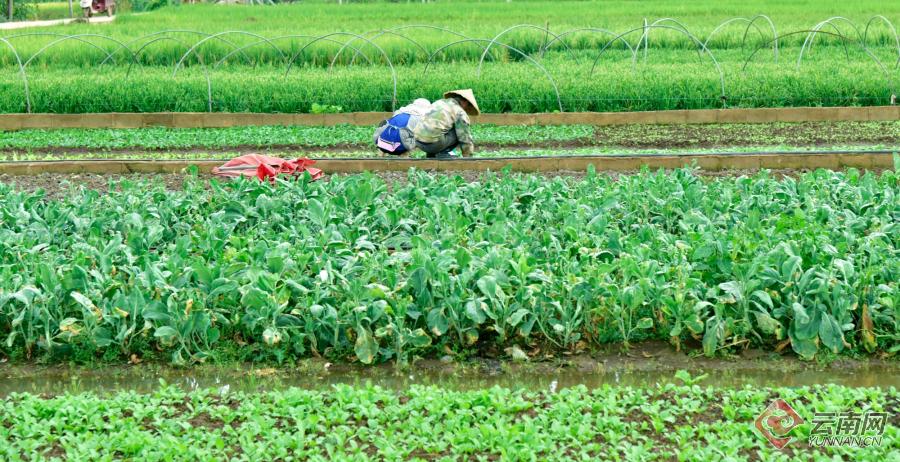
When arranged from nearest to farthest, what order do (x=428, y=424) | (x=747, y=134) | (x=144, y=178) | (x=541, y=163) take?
(x=428, y=424)
(x=144, y=178)
(x=541, y=163)
(x=747, y=134)

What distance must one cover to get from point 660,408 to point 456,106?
579cm

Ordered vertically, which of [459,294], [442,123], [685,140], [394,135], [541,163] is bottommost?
[685,140]

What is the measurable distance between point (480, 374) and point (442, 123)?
5.04m

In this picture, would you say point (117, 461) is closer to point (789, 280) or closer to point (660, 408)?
point (660, 408)

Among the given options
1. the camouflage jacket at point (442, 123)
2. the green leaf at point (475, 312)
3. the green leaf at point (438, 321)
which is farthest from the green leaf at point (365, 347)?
→ the camouflage jacket at point (442, 123)

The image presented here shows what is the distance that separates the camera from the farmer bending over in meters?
9.72

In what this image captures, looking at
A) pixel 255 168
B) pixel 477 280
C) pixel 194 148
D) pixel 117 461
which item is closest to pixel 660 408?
pixel 477 280

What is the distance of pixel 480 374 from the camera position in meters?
5.01

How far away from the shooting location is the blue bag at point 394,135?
32.3 ft

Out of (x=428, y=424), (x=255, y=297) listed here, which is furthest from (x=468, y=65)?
(x=428, y=424)

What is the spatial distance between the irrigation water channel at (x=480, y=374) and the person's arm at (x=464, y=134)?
4.87 metres

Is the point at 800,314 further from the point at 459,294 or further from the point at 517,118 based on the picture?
the point at 517,118

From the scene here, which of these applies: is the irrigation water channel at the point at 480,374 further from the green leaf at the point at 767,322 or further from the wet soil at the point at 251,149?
the wet soil at the point at 251,149

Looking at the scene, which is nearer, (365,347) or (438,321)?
(365,347)
